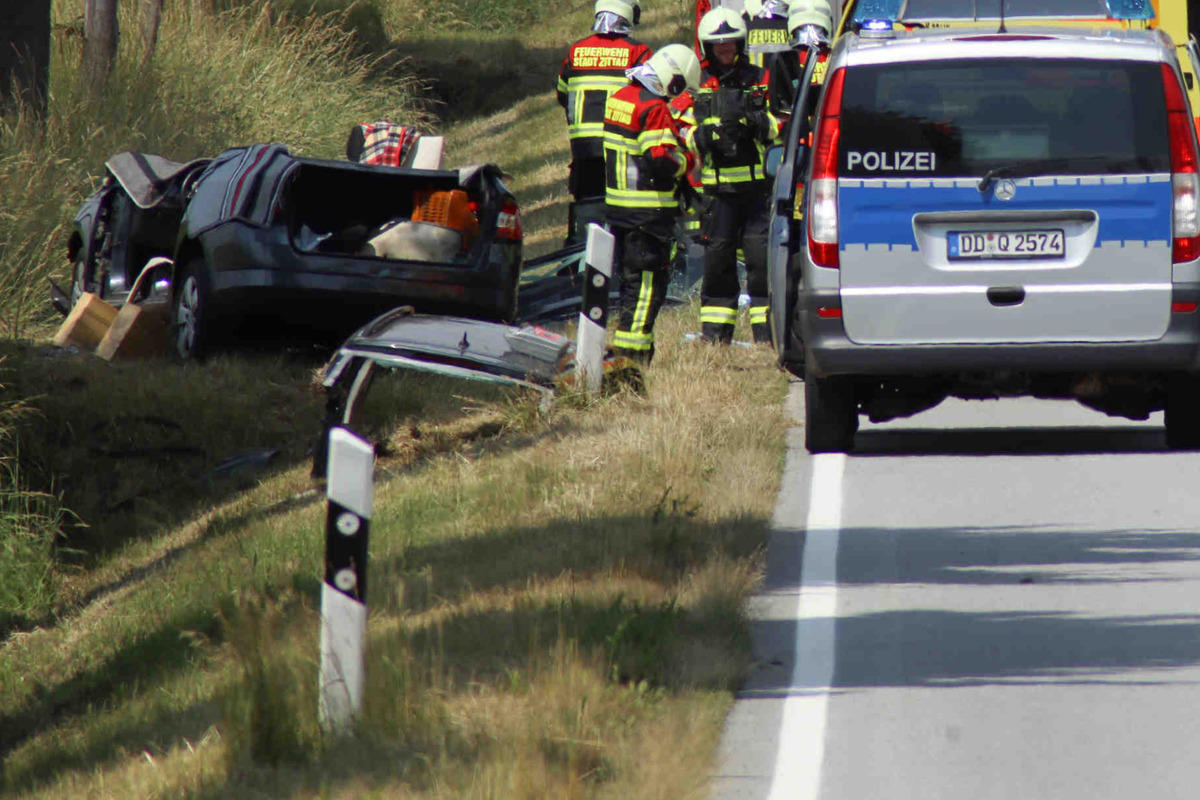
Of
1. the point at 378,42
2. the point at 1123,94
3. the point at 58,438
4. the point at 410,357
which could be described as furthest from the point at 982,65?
the point at 378,42

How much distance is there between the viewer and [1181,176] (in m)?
9.61

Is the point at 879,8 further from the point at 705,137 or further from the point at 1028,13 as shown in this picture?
A: the point at 705,137

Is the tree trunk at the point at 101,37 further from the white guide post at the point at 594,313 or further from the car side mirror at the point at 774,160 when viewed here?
the car side mirror at the point at 774,160

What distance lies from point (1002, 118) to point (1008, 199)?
14.1 inches

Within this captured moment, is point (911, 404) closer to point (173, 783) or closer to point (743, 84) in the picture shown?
point (743, 84)

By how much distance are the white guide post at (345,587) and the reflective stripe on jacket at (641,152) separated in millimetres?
6516

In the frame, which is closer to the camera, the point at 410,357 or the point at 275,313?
the point at 410,357

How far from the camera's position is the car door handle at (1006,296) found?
9703 mm

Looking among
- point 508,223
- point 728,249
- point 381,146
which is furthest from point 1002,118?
point 381,146

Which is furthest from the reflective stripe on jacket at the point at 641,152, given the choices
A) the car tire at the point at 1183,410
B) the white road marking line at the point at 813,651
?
the car tire at the point at 1183,410

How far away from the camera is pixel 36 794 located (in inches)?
283

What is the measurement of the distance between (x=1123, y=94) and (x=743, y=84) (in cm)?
399

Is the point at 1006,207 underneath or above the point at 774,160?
above

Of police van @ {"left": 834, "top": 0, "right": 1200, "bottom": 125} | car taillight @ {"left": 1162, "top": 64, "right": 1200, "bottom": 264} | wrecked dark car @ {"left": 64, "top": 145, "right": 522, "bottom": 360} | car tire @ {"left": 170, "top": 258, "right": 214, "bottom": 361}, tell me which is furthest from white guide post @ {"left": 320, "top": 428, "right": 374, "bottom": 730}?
car tire @ {"left": 170, "top": 258, "right": 214, "bottom": 361}
